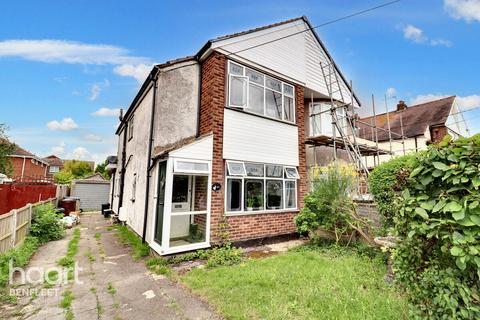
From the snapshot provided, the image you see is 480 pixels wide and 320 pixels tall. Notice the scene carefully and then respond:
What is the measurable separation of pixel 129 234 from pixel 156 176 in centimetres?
359

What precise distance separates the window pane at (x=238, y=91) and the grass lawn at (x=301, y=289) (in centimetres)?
502

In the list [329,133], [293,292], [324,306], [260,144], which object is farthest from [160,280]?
[329,133]

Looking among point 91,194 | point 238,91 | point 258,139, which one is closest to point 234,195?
point 258,139

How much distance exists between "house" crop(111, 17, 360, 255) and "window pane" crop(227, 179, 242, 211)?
0.11 feet

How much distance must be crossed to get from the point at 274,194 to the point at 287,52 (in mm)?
5938

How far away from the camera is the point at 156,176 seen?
7207 millimetres

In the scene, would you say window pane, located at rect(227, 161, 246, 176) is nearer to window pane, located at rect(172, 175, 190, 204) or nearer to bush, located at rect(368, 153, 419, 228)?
window pane, located at rect(172, 175, 190, 204)

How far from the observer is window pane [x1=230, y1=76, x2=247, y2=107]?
8125 mm

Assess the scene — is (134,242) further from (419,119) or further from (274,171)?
(419,119)

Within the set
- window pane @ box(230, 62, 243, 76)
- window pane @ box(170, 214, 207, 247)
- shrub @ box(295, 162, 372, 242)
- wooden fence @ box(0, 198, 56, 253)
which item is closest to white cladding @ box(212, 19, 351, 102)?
window pane @ box(230, 62, 243, 76)

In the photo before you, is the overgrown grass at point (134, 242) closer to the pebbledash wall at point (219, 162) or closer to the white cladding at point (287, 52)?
the pebbledash wall at point (219, 162)

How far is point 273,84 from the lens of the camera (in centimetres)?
932

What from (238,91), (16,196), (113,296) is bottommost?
(113,296)

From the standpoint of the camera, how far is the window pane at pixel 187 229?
716 centimetres
